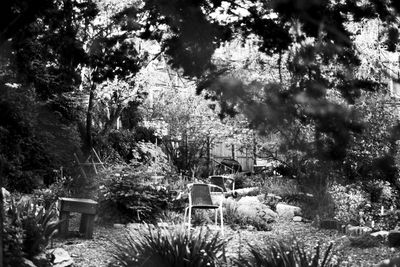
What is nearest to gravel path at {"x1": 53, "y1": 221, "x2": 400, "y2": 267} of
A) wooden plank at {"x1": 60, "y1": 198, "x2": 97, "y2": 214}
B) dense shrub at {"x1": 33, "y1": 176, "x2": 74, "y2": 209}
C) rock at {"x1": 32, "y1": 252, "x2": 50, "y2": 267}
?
wooden plank at {"x1": 60, "y1": 198, "x2": 97, "y2": 214}

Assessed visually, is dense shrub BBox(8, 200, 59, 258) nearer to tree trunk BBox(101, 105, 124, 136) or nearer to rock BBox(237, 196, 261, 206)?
rock BBox(237, 196, 261, 206)

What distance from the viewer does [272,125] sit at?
3.42 m

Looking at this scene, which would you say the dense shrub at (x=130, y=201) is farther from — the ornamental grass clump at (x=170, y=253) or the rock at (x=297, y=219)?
the ornamental grass clump at (x=170, y=253)

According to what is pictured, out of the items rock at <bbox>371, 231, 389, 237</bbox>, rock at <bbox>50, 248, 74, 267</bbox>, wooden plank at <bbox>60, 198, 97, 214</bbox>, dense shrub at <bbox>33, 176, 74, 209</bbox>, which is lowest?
rock at <bbox>50, 248, 74, 267</bbox>

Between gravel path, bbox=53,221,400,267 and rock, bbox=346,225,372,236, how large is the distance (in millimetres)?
156

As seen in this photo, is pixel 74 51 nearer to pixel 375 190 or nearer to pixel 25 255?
pixel 25 255

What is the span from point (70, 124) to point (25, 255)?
7.98 meters

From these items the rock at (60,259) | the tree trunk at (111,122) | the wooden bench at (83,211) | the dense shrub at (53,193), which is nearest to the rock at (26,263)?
the rock at (60,259)

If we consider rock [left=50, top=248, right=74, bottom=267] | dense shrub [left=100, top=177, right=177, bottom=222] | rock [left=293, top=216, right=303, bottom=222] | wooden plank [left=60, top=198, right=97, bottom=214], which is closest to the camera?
rock [left=50, top=248, right=74, bottom=267]

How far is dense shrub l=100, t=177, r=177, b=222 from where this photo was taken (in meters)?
8.30

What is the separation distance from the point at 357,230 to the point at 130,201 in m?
3.50

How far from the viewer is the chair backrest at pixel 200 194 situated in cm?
763

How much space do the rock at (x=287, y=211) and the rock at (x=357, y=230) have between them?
196 centimetres

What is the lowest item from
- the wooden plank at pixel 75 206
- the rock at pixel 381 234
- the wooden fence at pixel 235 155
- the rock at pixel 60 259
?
the rock at pixel 60 259
